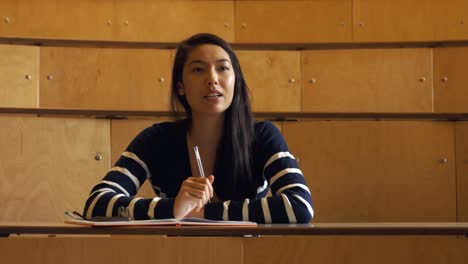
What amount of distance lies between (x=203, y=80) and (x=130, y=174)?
0.16 meters

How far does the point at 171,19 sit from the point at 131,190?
0.86m

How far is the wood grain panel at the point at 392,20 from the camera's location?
5.51ft

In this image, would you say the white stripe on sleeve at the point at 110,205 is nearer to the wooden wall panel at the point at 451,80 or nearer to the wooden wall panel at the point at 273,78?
the wooden wall panel at the point at 273,78

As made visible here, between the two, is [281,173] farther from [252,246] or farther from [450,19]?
[450,19]

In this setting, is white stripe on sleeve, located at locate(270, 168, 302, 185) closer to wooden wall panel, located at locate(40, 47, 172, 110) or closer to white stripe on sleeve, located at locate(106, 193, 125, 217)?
white stripe on sleeve, located at locate(106, 193, 125, 217)

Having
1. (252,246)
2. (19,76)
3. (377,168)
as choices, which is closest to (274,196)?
(252,246)

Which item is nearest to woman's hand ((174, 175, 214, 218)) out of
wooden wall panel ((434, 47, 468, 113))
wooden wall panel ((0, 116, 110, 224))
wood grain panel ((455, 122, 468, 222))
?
wooden wall panel ((0, 116, 110, 224))

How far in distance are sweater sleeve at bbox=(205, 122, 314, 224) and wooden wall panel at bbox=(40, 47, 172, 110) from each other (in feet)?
1.97

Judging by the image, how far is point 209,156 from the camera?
0.99 meters

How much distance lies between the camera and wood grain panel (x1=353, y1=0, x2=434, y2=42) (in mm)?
1679

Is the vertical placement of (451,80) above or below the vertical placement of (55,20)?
below

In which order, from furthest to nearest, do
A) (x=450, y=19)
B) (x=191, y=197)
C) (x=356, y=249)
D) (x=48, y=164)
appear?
1. (x=450, y=19)
2. (x=48, y=164)
3. (x=191, y=197)
4. (x=356, y=249)

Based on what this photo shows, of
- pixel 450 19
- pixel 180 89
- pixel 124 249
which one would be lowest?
pixel 124 249

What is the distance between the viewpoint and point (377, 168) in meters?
1.41
